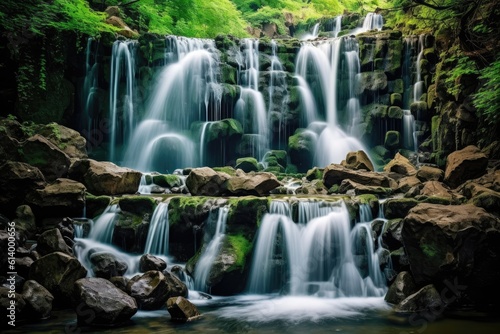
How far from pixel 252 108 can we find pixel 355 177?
25.1 ft

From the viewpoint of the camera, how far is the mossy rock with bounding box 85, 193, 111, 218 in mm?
10203

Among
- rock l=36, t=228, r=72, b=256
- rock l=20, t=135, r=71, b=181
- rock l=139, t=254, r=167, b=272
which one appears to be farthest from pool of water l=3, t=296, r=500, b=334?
rock l=20, t=135, r=71, b=181

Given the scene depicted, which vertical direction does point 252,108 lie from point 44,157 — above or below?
above

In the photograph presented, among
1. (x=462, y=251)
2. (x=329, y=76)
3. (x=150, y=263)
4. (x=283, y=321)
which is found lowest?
(x=283, y=321)

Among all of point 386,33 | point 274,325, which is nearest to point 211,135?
point 386,33

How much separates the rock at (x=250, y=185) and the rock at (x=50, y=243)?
175 inches

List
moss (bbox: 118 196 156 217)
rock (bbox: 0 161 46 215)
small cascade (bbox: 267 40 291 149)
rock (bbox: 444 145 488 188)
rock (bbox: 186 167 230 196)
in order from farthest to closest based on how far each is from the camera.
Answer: small cascade (bbox: 267 40 291 149) < rock (bbox: 186 167 230 196) < rock (bbox: 444 145 488 188) < moss (bbox: 118 196 156 217) < rock (bbox: 0 161 46 215)

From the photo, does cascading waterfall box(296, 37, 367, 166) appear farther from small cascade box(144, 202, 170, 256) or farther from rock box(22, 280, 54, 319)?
rock box(22, 280, 54, 319)

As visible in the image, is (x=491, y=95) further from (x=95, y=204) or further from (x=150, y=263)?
(x=95, y=204)

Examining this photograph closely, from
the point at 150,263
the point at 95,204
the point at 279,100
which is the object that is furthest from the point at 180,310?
the point at 279,100

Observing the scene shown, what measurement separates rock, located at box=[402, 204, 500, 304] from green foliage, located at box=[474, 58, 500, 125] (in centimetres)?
480

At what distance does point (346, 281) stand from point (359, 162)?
589cm

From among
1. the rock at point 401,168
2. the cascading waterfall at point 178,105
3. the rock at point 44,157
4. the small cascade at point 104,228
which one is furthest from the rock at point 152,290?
the cascading waterfall at point 178,105

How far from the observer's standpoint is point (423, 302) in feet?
24.1
